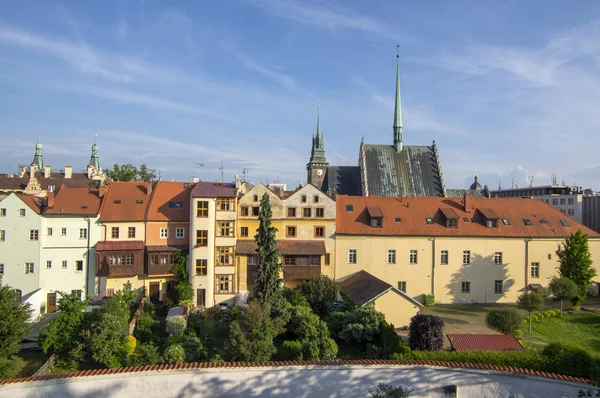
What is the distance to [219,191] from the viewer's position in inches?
1503

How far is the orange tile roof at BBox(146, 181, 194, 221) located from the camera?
39.2 m

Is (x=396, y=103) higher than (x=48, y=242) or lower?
higher

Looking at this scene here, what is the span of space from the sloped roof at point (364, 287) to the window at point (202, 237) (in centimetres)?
1235

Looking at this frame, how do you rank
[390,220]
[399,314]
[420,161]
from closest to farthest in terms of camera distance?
1. [399,314]
2. [390,220]
3. [420,161]

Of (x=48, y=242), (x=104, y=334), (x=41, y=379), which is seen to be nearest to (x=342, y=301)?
(x=104, y=334)

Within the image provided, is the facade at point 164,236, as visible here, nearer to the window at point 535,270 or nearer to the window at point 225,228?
the window at point 225,228

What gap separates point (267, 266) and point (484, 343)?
15112 mm

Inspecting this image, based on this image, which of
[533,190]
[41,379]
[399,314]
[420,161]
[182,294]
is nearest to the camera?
[41,379]

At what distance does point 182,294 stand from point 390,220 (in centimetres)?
1995

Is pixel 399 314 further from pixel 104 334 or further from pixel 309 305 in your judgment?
pixel 104 334

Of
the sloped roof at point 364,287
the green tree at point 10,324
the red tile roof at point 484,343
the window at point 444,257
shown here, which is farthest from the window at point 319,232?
the green tree at point 10,324

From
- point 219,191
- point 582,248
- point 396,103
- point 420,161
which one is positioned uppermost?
point 396,103

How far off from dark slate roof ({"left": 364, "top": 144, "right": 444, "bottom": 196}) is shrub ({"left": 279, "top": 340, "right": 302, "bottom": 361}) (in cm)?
3555

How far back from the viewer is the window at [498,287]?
41.2m
